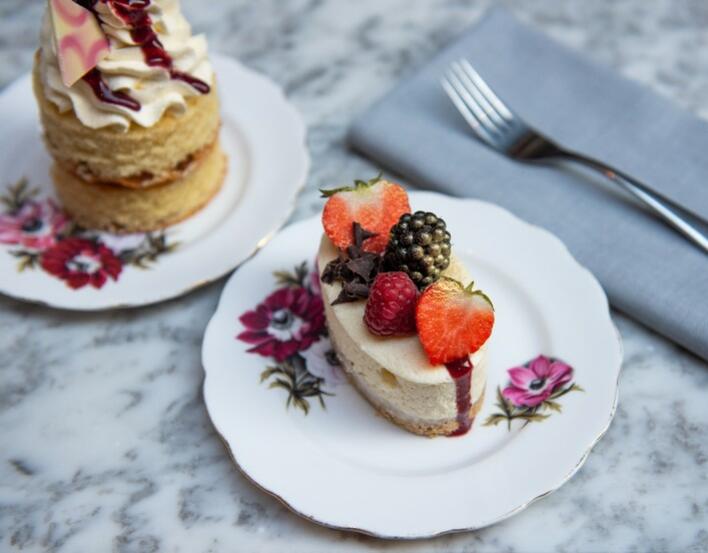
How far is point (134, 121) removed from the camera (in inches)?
82.3

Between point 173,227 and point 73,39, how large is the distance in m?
0.53

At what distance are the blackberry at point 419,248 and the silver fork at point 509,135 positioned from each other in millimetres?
662

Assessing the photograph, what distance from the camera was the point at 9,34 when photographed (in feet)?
9.32

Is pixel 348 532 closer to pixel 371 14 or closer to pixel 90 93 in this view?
pixel 90 93

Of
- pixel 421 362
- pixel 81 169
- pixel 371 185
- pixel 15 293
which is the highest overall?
pixel 371 185

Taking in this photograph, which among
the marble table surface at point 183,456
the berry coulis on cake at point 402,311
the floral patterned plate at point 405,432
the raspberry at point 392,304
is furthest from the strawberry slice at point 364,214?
the marble table surface at point 183,456

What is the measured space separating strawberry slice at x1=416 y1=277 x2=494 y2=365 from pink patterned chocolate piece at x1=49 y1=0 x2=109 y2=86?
955 millimetres

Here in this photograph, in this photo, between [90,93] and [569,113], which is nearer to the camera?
[90,93]

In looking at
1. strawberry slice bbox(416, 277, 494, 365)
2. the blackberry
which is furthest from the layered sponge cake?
strawberry slice bbox(416, 277, 494, 365)

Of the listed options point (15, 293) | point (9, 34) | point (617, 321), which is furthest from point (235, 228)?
point (9, 34)

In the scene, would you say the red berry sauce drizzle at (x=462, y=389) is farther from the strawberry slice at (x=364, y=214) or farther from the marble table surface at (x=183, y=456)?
the strawberry slice at (x=364, y=214)

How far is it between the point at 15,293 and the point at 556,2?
6.17ft

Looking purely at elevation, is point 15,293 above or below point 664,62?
below

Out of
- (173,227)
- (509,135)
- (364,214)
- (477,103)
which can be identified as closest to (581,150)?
(509,135)
